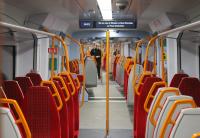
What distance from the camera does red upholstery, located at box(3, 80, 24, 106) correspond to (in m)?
3.24

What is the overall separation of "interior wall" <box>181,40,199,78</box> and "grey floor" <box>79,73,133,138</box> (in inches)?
68.1

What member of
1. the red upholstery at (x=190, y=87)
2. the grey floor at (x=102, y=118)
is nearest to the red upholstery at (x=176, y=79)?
the red upholstery at (x=190, y=87)

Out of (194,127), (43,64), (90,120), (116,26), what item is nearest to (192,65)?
(116,26)

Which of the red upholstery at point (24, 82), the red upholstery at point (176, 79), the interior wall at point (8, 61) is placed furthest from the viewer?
the interior wall at point (8, 61)

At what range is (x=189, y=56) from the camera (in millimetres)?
7047

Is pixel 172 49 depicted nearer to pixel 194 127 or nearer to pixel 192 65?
pixel 192 65

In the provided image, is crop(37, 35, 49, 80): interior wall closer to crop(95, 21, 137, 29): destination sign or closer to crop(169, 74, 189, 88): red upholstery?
crop(95, 21, 137, 29): destination sign

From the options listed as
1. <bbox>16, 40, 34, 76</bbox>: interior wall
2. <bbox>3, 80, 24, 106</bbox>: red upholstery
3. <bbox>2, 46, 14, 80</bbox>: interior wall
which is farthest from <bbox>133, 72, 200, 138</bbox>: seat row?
<bbox>16, 40, 34, 76</bbox>: interior wall

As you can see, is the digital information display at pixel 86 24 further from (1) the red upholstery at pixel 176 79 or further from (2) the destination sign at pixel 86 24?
(1) the red upholstery at pixel 176 79

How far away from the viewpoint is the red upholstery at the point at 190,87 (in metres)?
3.86

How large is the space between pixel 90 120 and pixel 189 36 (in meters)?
2.75

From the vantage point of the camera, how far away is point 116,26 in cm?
685

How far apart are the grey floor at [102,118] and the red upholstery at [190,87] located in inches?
58.4

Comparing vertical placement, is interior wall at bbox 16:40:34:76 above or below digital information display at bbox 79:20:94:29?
below
